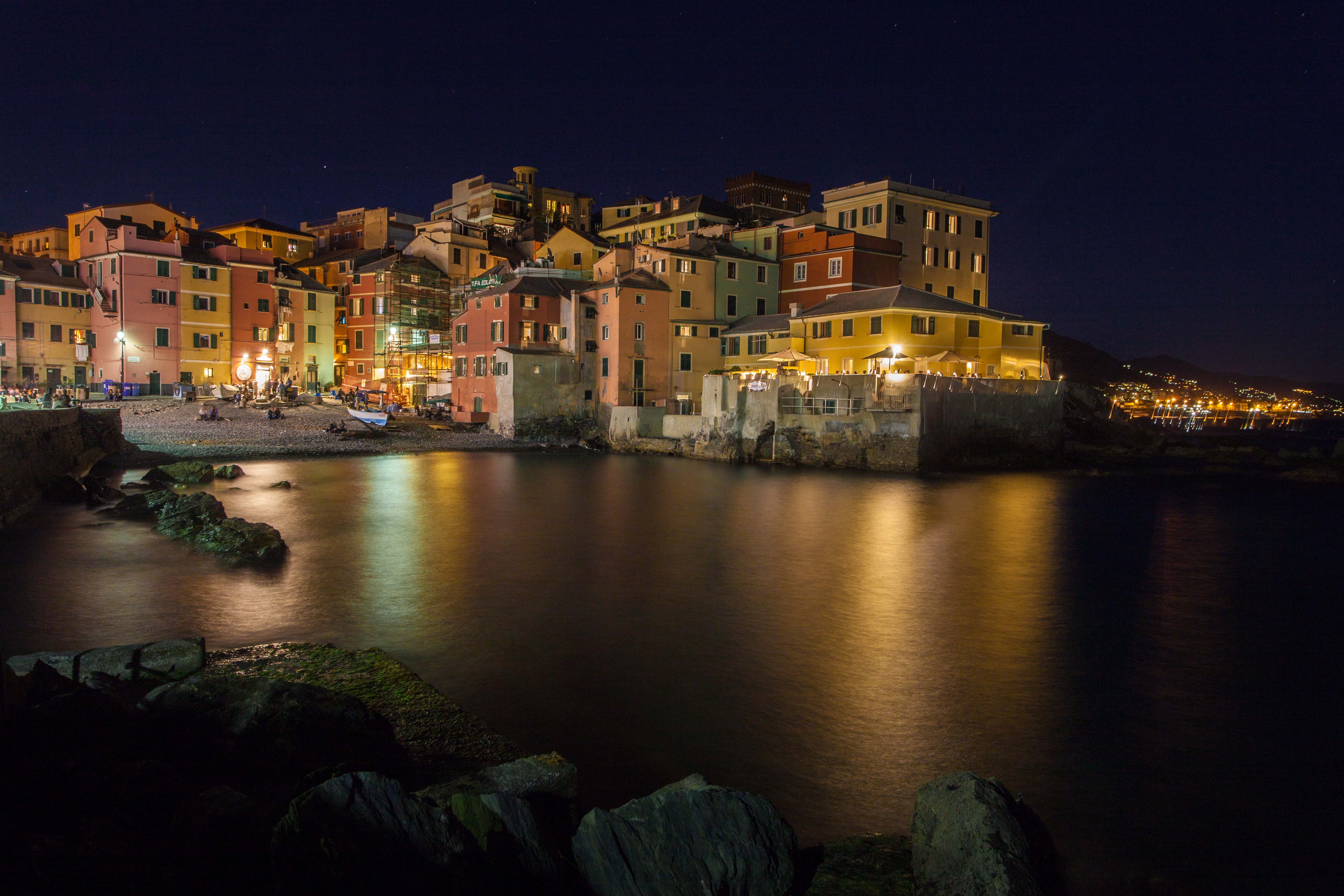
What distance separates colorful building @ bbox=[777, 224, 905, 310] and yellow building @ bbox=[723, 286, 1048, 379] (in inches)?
92.1

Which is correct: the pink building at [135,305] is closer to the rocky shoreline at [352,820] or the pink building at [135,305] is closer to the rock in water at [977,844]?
the rocky shoreline at [352,820]

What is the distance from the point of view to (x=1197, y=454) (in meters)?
47.8

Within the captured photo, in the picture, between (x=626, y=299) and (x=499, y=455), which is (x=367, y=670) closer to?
(x=499, y=455)

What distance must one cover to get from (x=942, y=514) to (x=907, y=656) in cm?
1488

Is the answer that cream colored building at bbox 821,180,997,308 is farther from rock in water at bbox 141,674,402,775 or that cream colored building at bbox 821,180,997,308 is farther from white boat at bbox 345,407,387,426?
rock in water at bbox 141,674,402,775

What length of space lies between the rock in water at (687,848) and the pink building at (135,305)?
50.3 m

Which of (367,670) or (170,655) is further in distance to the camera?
(367,670)

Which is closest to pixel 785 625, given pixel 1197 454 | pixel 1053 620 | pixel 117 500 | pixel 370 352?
pixel 1053 620

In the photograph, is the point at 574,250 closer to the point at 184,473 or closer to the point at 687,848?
the point at 184,473

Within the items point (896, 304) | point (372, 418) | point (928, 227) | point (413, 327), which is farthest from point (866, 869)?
point (413, 327)

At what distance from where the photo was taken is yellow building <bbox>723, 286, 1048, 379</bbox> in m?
37.2

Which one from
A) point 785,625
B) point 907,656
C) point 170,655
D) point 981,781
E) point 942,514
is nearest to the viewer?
point 981,781

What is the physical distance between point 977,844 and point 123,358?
2060 inches

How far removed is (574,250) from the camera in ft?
172
